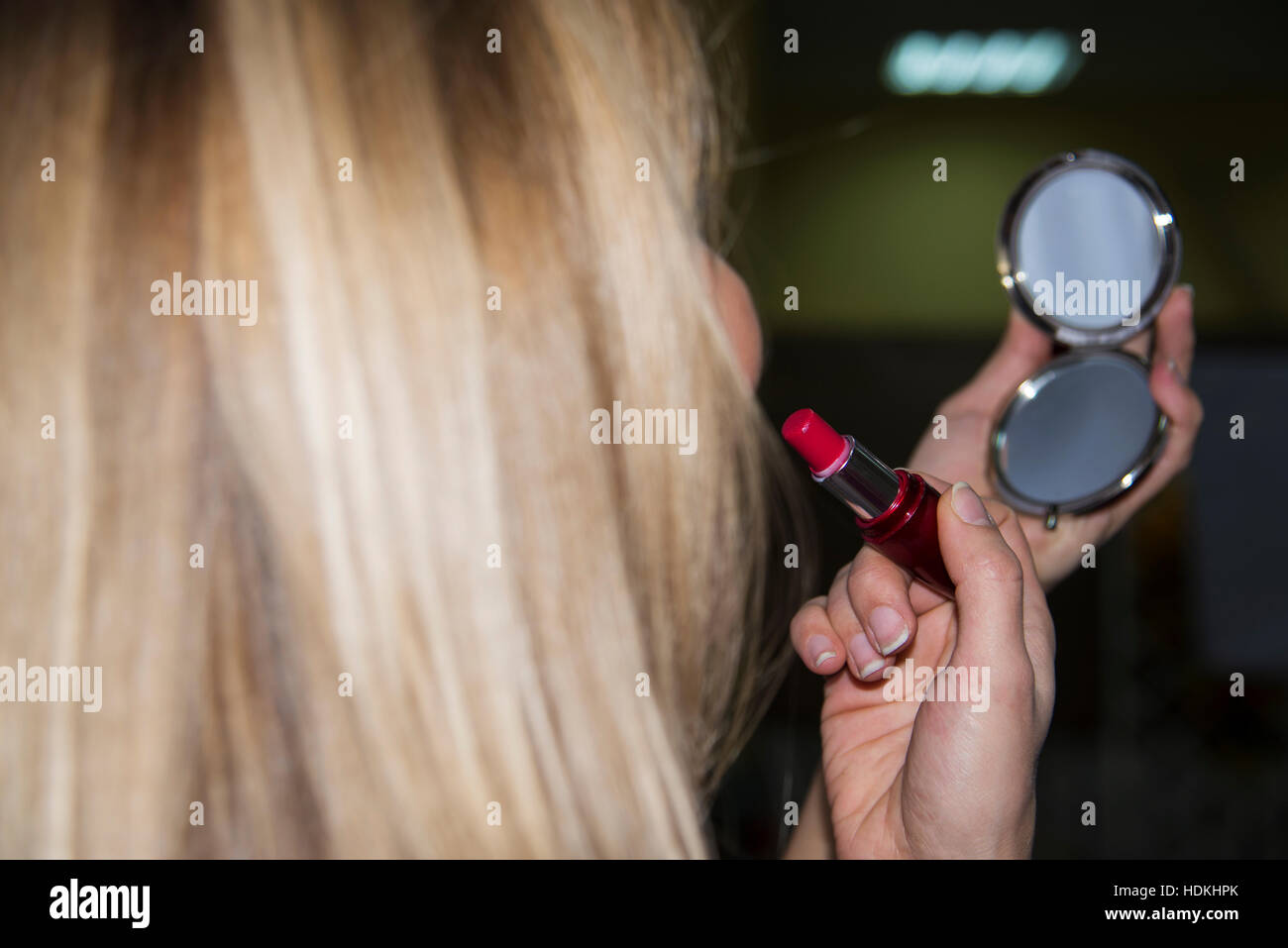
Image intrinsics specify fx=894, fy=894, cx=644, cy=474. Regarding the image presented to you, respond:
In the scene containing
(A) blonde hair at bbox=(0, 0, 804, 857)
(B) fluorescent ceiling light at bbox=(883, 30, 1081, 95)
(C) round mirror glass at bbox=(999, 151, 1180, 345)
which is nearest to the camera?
(A) blonde hair at bbox=(0, 0, 804, 857)

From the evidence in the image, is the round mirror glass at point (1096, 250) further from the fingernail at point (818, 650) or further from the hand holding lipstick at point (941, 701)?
the fingernail at point (818, 650)

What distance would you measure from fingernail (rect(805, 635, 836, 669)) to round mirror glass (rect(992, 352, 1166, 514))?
0.57 ft

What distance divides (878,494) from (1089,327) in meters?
0.24

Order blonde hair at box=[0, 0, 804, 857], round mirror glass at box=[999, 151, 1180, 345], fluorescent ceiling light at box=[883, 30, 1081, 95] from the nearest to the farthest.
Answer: blonde hair at box=[0, 0, 804, 857], round mirror glass at box=[999, 151, 1180, 345], fluorescent ceiling light at box=[883, 30, 1081, 95]

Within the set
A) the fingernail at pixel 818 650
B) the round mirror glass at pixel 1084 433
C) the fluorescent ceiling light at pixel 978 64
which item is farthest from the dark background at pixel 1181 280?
the fingernail at pixel 818 650

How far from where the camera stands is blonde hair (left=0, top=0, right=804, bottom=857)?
374mm

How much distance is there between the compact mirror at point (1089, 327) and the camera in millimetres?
532

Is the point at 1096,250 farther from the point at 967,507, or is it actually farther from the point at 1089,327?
the point at 967,507

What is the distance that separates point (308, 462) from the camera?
0.38 m

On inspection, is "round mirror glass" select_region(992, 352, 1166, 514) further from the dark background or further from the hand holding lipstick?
the dark background

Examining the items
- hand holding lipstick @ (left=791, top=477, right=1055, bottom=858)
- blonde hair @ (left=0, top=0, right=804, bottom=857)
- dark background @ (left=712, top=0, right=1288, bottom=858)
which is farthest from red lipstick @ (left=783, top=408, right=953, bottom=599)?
dark background @ (left=712, top=0, right=1288, bottom=858)

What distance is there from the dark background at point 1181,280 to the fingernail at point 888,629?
50 centimetres
